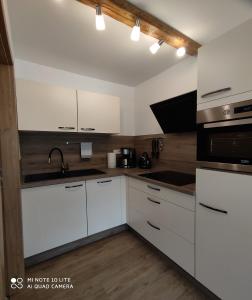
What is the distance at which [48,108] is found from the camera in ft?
5.94

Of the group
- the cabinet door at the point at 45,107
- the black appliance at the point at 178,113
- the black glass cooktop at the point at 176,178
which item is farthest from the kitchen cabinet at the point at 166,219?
the cabinet door at the point at 45,107

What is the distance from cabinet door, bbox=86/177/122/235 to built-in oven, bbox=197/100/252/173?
1.20 m

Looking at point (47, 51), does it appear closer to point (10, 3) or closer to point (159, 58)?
point (10, 3)

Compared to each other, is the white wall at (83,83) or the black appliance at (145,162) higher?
the white wall at (83,83)

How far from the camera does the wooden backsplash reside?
196cm

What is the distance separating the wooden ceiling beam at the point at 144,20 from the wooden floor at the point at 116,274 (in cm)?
219

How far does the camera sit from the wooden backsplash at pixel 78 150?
77.1 inches

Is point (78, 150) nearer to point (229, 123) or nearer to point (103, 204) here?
point (103, 204)

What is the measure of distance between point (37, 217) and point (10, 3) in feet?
5.97

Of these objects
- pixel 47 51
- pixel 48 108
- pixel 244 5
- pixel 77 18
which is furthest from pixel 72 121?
pixel 244 5

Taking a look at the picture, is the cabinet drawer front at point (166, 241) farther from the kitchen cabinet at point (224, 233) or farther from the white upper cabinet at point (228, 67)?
the white upper cabinet at point (228, 67)

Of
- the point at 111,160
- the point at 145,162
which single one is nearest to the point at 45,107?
the point at 111,160

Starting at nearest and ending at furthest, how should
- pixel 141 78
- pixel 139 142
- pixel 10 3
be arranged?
1. pixel 10 3
2. pixel 141 78
3. pixel 139 142

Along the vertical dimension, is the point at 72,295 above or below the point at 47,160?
below
